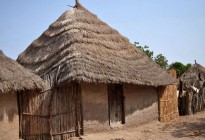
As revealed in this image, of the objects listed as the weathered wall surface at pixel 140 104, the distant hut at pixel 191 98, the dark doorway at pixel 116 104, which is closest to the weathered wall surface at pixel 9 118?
the dark doorway at pixel 116 104

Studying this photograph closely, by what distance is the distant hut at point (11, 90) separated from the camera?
10781 millimetres

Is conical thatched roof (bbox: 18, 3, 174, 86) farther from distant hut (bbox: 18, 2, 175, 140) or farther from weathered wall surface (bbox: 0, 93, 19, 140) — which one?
weathered wall surface (bbox: 0, 93, 19, 140)

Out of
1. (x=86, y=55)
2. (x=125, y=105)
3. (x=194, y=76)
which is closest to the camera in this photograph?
(x=86, y=55)

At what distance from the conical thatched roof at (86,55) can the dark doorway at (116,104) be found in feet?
2.47

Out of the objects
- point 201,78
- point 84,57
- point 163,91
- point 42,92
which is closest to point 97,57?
point 84,57

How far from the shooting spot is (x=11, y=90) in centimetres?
Result: 1083

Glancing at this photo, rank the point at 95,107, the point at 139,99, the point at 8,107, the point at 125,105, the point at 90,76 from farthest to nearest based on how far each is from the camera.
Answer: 1. the point at 139,99
2. the point at 125,105
3. the point at 95,107
4. the point at 90,76
5. the point at 8,107

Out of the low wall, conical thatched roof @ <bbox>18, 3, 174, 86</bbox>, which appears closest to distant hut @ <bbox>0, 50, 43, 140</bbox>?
conical thatched roof @ <bbox>18, 3, 174, 86</bbox>

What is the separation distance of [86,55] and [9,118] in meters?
3.73

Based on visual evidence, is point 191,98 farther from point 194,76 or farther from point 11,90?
point 11,90

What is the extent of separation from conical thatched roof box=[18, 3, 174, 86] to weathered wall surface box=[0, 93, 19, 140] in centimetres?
176

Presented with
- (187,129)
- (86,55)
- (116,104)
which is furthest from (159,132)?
(86,55)

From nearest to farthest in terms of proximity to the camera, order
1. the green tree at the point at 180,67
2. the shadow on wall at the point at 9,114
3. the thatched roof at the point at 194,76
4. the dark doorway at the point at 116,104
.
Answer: the shadow on wall at the point at 9,114 → the dark doorway at the point at 116,104 → the thatched roof at the point at 194,76 → the green tree at the point at 180,67

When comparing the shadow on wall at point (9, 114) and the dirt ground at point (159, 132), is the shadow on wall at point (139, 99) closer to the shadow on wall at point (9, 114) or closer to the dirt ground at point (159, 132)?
the dirt ground at point (159, 132)
